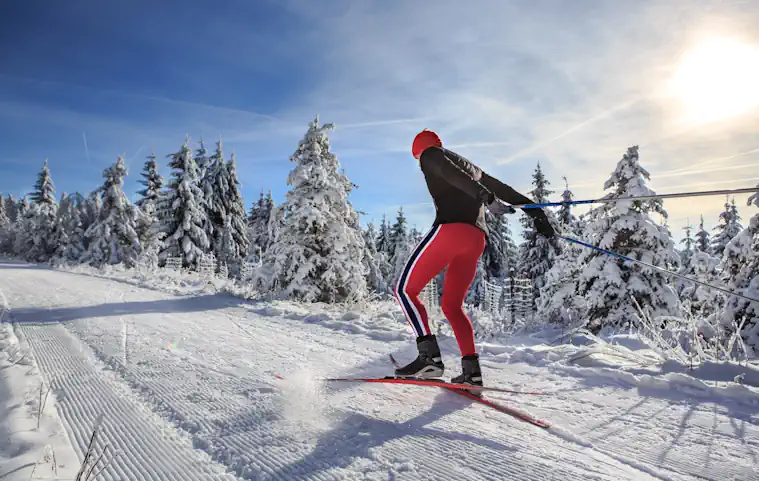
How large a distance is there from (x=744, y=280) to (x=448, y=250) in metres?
6.16

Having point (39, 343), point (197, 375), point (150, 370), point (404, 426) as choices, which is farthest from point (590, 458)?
point (39, 343)

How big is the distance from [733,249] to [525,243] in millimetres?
23356

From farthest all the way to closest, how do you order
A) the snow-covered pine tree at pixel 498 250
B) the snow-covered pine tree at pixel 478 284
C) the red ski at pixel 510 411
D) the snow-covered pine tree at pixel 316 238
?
1. the snow-covered pine tree at pixel 498 250
2. the snow-covered pine tree at pixel 478 284
3. the snow-covered pine tree at pixel 316 238
4. the red ski at pixel 510 411

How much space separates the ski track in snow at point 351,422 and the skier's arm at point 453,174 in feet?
4.85

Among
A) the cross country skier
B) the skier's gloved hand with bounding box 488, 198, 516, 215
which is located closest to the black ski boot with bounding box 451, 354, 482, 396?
the cross country skier

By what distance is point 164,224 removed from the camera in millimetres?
27172

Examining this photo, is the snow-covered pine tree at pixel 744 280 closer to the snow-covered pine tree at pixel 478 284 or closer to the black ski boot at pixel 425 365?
the black ski boot at pixel 425 365

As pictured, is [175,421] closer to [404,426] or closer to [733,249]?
[404,426]

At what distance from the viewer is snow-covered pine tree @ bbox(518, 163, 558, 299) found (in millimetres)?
27625

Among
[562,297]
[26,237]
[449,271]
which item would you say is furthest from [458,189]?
[26,237]

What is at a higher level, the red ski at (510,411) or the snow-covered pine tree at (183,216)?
the snow-covered pine tree at (183,216)

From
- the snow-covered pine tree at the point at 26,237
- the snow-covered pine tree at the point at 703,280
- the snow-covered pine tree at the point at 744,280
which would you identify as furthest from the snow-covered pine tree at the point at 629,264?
the snow-covered pine tree at the point at 26,237

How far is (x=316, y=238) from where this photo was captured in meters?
13.9

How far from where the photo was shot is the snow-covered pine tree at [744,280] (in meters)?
5.67
